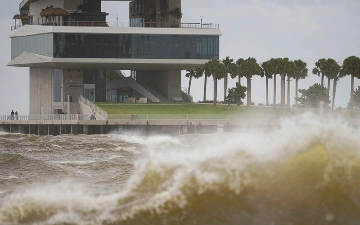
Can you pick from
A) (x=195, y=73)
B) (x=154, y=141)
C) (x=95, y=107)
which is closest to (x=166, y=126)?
(x=95, y=107)

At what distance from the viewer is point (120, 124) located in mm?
82000

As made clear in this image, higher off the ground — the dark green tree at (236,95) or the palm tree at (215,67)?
the palm tree at (215,67)

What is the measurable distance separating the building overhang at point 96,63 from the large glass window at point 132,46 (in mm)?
548

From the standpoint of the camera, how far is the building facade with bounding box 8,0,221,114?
103938 millimetres

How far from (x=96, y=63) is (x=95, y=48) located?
6.12 feet

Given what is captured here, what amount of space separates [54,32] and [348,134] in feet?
283

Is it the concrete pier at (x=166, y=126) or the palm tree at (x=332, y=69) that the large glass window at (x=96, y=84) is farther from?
the palm tree at (x=332, y=69)

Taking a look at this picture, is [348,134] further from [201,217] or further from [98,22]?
[98,22]

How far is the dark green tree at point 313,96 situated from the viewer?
119000mm

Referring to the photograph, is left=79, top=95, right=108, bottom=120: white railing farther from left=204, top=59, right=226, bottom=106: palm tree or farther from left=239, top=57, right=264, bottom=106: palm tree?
left=239, top=57, right=264, bottom=106: palm tree

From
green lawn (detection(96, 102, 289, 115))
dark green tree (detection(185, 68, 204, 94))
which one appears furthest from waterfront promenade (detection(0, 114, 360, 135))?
dark green tree (detection(185, 68, 204, 94))

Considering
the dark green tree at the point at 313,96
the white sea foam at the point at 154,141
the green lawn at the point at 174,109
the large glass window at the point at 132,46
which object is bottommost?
the white sea foam at the point at 154,141

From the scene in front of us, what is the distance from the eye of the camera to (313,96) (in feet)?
397

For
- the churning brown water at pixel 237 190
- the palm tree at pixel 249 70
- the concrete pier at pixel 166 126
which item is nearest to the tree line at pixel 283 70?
the palm tree at pixel 249 70
